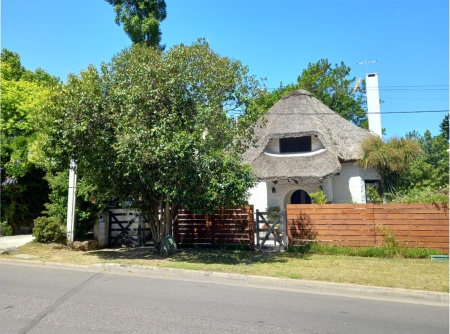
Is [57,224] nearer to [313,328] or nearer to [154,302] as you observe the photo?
[154,302]

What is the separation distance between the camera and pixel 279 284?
8672mm

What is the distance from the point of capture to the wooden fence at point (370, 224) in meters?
11.7

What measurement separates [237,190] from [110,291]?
5178mm

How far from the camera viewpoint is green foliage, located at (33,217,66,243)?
46.3ft

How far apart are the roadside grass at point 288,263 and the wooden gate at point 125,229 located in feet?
3.01

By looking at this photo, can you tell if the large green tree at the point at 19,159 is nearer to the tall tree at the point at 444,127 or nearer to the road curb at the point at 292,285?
the road curb at the point at 292,285

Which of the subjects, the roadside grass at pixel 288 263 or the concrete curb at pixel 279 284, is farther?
the roadside grass at pixel 288 263

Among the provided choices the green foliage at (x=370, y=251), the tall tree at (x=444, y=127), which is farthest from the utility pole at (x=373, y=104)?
the tall tree at (x=444, y=127)

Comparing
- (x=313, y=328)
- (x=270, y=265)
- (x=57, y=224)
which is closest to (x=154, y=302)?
(x=313, y=328)

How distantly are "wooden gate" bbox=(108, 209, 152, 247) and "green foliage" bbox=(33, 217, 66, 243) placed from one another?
185 centimetres

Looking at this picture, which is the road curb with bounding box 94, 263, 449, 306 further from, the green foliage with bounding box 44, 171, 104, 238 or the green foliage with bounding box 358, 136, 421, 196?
the green foliage with bounding box 358, 136, 421, 196

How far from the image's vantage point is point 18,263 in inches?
451

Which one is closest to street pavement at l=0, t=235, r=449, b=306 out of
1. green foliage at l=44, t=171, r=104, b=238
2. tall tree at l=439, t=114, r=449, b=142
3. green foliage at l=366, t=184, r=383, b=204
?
green foliage at l=44, t=171, r=104, b=238

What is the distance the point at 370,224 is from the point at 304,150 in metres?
8.20
